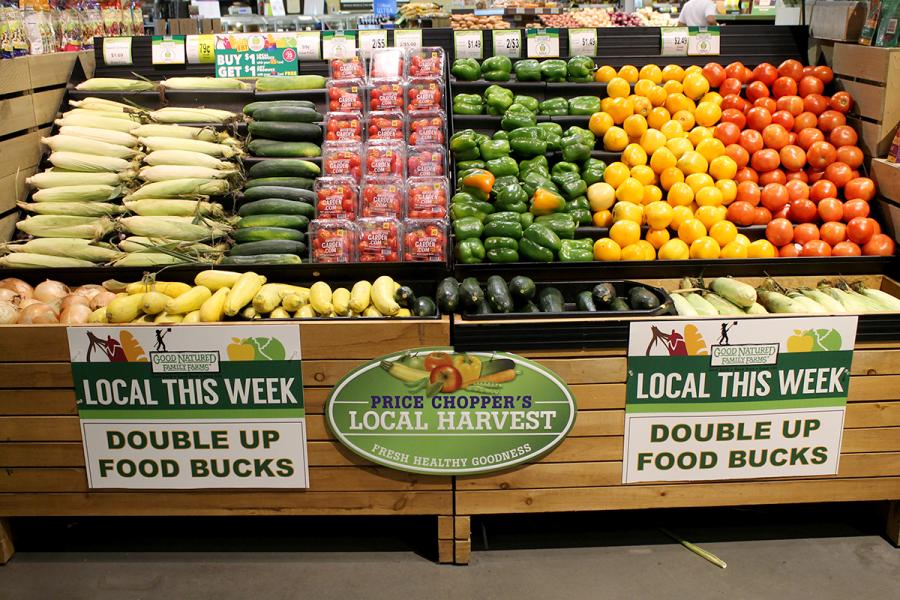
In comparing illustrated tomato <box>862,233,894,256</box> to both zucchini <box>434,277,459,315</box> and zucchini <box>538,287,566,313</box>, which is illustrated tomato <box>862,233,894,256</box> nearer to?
zucchini <box>538,287,566,313</box>

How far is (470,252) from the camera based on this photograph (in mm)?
3074

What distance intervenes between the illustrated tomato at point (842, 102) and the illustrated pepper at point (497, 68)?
1.60 metres

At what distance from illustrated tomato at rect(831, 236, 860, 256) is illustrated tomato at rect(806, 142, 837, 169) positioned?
1.49 ft

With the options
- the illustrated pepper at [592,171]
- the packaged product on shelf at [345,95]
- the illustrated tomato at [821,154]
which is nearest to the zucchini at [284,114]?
the packaged product on shelf at [345,95]

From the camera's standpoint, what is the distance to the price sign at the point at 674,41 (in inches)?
160

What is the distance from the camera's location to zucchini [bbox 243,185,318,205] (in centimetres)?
346

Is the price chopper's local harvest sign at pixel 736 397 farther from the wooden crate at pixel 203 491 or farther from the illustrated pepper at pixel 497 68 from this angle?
the illustrated pepper at pixel 497 68

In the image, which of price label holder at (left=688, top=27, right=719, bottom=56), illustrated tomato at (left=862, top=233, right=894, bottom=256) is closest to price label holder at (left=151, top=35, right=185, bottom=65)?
price label holder at (left=688, top=27, right=719, bottom=56)

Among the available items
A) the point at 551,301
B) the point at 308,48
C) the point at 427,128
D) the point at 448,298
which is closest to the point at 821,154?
the point at 551,301

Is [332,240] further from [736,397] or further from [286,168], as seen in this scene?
[736,397]

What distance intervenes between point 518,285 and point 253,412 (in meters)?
1.09

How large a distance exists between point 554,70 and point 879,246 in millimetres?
1768

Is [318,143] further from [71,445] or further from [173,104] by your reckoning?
[71,445]

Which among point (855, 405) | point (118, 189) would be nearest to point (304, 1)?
point (118, 189)
